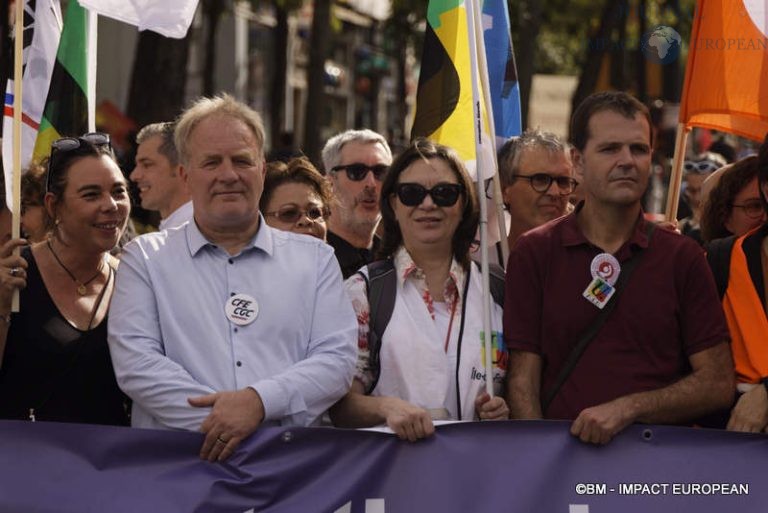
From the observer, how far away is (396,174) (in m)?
5.83

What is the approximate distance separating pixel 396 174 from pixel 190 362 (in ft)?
3.74

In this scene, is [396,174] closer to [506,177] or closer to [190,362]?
[190,362]

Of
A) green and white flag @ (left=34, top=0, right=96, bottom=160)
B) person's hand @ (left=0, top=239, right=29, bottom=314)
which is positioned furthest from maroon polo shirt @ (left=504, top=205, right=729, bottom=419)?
green and white flag @ (left=34, top=0, right=96, bottom=160)

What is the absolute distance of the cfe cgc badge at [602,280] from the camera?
5328 millimetres

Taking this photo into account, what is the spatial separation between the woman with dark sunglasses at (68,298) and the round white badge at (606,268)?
1.75 metres

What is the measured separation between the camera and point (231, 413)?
506cm

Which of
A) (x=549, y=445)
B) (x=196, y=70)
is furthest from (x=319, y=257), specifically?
(x=196, y=70)

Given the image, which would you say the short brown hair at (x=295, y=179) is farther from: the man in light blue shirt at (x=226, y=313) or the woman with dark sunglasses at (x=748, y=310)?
the woman with dark sunglasses at (x=748, y=310)

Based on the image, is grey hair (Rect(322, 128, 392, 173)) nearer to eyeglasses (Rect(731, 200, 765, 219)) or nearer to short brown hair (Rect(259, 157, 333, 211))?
short brown hair (Rect(259, 157, 333, 211))

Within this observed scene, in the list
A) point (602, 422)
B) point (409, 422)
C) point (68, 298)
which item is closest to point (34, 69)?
point (68, 298)

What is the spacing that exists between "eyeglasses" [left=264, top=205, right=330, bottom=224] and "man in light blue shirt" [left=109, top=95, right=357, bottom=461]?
5.58ft

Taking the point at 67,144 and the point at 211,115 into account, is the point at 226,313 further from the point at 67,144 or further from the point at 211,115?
the point at 67,144

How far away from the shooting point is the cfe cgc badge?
5328mm

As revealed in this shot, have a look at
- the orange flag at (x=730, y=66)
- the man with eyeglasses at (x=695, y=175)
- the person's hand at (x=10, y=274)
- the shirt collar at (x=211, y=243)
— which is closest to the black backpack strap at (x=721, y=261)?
the orange flag at (x=730, y=66)
